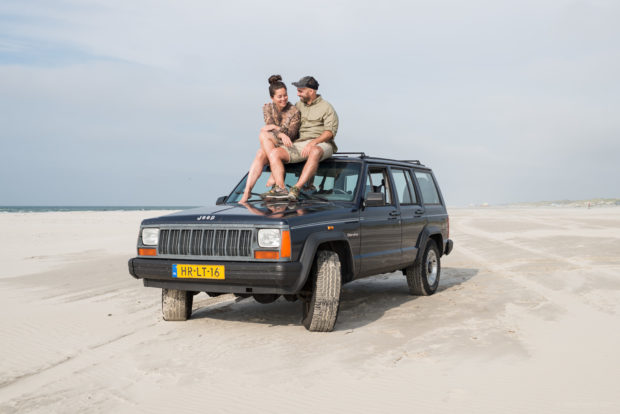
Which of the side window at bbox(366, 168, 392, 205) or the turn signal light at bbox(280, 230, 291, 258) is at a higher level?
the side window at bbox(366, 168, 392, 205)

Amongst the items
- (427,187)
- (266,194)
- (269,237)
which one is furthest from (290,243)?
(427,187)

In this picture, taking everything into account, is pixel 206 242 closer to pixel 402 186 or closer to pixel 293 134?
pixel 293 134

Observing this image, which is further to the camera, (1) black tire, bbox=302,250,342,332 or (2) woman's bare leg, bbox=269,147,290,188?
(2) woman's bare leg, bbox=269,147,290,188

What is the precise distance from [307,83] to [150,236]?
2517mm

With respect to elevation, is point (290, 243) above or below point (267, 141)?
below

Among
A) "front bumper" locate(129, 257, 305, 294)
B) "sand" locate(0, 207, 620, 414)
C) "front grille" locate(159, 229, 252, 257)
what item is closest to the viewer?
"sand" locate(0, 207, 620, 414)

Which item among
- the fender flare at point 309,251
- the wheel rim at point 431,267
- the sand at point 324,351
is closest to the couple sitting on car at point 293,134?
the fender flare at point 309,251

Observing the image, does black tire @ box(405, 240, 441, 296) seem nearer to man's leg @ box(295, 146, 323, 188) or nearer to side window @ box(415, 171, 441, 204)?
side window @ box(415, 171, 441, 204)

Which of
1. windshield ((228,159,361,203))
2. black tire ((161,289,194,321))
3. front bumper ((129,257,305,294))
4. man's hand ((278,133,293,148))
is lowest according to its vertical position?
black tire ((161,289,194,321))

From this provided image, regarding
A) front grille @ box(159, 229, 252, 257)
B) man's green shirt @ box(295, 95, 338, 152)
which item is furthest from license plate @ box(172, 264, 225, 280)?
man's green shirt @ box(295, 95, 338, 152)

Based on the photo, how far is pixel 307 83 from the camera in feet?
21.2

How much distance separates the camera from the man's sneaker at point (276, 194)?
5867 millimetres

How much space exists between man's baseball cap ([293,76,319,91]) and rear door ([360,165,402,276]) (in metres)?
1.15

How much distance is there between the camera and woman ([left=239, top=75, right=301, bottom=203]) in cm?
619
